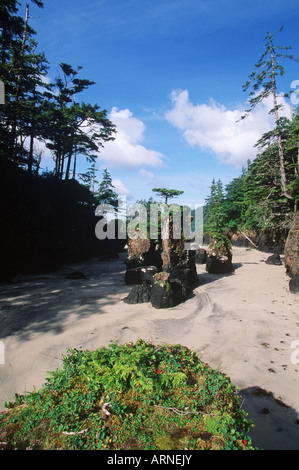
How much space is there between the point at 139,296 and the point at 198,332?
113 inches

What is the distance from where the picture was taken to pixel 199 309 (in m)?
7.03

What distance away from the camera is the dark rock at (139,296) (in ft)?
25.1

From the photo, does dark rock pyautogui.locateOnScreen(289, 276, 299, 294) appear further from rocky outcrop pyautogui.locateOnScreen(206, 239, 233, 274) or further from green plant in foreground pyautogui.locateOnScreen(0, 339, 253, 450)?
green plant in foreground pyautogui.locateOnScreen(0, 339, 253, 450)

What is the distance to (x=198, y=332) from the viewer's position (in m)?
5.46

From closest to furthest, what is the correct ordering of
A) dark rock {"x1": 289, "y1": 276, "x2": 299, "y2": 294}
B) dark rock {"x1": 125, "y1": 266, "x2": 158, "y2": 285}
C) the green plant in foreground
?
the green plant in foreground → dark rock {"x1": 289, "y1": 276, "x2": 299, "y2": 294} → dark rock {"x1": 125, "y1": 266, "x2": 158, "y2": 285}

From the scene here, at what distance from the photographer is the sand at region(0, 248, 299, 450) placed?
3291 millimetres

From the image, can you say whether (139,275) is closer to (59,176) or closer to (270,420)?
(270,420)

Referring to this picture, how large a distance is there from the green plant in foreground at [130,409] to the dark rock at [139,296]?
5272mm

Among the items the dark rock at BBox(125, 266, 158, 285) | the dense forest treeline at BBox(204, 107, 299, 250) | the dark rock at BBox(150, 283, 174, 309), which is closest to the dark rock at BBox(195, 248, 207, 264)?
the dense forest treeline at BBox(204, 107, 299, 250)

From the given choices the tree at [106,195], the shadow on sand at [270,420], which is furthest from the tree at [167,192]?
the shadow on sand at [270,420]

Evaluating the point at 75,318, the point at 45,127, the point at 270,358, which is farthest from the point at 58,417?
the point at 45,127

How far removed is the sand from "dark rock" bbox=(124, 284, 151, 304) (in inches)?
13.7
